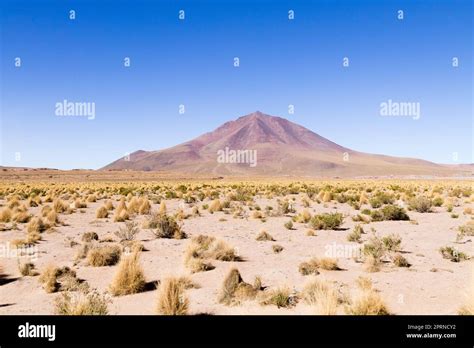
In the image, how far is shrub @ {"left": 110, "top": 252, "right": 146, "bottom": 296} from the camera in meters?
8.41

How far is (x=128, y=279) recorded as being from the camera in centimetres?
856

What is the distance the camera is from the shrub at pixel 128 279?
27.6ft

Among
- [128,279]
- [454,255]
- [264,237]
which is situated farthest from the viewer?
[264,237]

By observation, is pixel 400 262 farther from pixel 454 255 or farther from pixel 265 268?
pixel 265 268

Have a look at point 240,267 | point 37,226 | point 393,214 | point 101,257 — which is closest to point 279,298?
point 240,267

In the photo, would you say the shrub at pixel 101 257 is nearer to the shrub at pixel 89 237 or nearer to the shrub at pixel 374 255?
the shrub at pixel 89 237

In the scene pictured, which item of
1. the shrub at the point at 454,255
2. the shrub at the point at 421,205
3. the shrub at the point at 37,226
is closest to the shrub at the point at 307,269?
the shrub at the point at 454,255

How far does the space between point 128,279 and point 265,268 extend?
3.57 m

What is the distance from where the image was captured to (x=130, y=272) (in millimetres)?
8648

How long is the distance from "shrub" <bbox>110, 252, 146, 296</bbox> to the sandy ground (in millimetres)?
217

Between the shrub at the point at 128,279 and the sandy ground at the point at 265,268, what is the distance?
0.71 ft

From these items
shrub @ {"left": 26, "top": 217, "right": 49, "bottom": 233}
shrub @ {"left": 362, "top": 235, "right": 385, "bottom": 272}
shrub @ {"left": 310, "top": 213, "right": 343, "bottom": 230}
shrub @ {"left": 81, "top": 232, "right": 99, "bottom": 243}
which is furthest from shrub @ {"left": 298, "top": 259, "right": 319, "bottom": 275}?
shrub @ {"left": 26, "top": 217, "right": 49, "bottom": 233}

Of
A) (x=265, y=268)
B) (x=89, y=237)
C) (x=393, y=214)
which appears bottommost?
(x=265, y=268)
